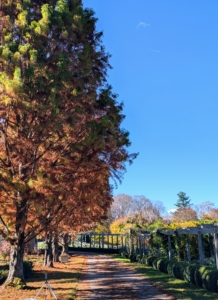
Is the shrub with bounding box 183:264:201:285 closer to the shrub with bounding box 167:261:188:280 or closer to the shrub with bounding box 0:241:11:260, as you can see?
the shrub with bounding box 167:261:188:280

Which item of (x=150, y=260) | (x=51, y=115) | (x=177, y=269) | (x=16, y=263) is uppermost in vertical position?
(x=51, y=115)

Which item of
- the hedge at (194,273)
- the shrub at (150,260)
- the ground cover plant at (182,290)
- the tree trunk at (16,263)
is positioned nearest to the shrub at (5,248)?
the shrub at (150,260)

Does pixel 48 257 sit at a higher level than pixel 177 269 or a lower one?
higher

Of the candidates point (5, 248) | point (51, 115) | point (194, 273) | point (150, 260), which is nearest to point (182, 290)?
point (194, 273)

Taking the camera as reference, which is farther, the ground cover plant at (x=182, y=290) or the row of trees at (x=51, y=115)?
the ground cover plant at (x=182, y=290)

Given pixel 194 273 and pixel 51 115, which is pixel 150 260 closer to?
pixel 194 273

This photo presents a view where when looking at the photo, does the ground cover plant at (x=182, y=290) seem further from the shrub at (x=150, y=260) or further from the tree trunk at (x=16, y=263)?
the shrub at (x=150, y=260)

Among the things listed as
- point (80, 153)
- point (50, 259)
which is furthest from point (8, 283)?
point (50, 259)

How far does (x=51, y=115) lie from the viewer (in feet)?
29.7

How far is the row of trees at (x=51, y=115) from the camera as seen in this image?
854 centimetres

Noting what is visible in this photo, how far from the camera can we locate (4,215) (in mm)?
10828

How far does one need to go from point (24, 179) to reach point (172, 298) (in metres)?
5.98

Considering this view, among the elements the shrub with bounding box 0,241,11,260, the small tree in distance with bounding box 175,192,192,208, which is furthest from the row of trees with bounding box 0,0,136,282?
the small tree in distance with bounding box 175,192,192,208

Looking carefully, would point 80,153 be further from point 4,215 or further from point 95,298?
point 95,298
